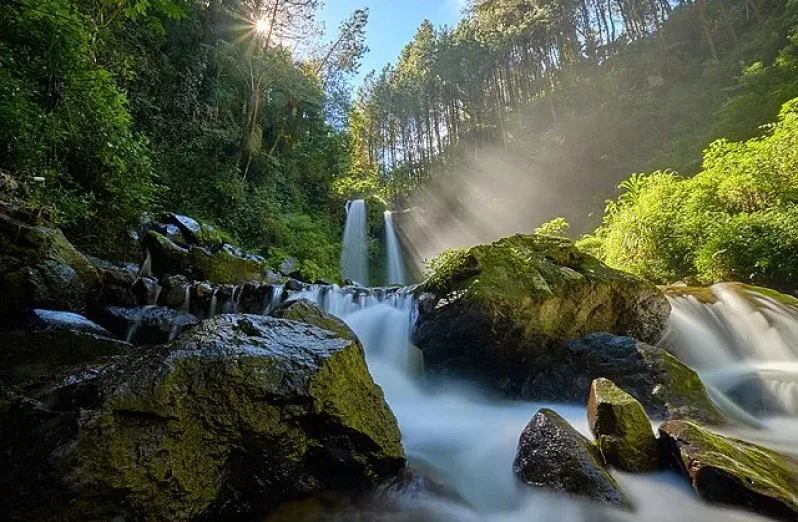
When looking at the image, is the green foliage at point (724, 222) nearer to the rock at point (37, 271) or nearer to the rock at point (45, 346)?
the rock at point (45, 346)

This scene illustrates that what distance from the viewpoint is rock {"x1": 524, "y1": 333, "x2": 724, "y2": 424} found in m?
4.37

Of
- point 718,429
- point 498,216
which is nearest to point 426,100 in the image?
point 498,216

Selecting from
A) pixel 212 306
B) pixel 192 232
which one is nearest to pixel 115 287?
pixel 212 306

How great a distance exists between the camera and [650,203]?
9.92 meters

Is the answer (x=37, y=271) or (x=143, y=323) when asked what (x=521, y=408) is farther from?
(x=37, y=271)

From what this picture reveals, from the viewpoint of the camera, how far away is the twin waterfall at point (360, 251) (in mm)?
19422

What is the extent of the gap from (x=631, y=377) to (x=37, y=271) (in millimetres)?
7404

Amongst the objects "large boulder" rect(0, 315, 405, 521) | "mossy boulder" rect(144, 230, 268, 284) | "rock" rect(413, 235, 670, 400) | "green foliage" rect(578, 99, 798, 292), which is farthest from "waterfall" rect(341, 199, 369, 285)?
"large boulder" rect(0, 315, 405, 521)

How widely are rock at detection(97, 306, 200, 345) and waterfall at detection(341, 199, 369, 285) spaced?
12148 mm

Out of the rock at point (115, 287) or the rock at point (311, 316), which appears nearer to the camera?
the rock at point (311, 316)

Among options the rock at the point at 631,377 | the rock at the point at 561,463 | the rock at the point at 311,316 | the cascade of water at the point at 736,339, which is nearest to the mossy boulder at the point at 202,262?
the rock at the point at 311,316

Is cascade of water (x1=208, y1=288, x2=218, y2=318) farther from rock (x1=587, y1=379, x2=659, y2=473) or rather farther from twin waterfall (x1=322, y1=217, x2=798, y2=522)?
rock (x1=587, y1=379, x2=659, y2=473)

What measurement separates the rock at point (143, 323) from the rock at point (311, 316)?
7.44 feet

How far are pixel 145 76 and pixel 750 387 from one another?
16.4m
